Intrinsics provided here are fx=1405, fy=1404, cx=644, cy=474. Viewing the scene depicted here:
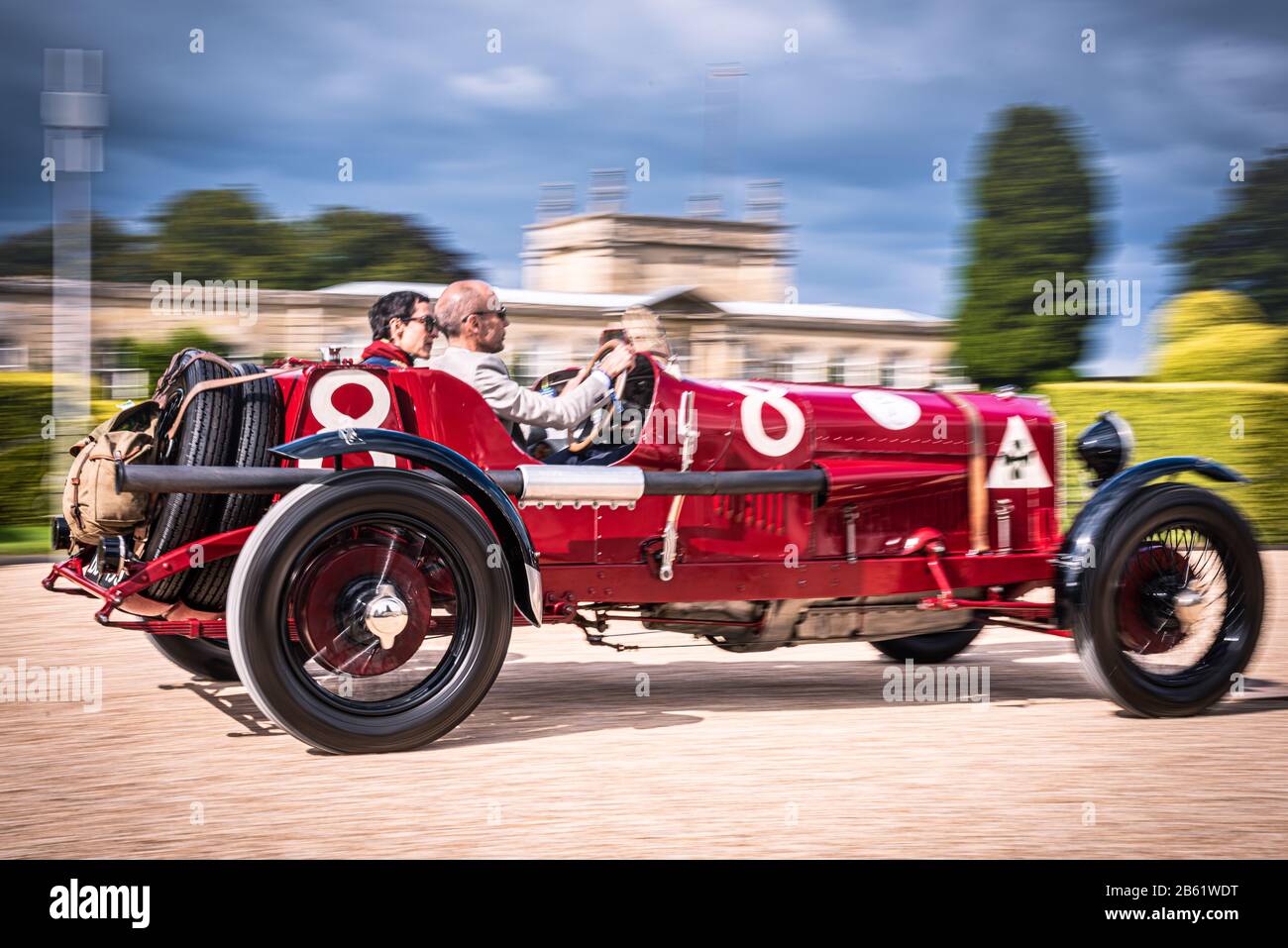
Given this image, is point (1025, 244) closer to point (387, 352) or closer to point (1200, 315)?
point (1200, 315)

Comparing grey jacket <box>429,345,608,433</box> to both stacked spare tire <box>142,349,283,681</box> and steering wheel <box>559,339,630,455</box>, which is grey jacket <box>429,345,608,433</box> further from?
stacked spare tire <box>142,349,283,681</box>

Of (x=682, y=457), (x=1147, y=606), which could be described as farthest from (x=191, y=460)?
(x=1147, y=606)

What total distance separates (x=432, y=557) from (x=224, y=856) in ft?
5.30

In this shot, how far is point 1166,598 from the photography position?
6.06 metres

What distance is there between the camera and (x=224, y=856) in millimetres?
3771

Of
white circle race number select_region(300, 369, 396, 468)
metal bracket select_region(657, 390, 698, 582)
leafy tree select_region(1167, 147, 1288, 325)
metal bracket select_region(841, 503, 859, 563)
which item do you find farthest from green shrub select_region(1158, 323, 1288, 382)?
leafy tree select_region(1167, 147, 1288, 325)

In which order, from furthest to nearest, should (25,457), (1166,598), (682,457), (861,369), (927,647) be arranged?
(861,369), (25,457), (927,647), (1166,598), (682,457)

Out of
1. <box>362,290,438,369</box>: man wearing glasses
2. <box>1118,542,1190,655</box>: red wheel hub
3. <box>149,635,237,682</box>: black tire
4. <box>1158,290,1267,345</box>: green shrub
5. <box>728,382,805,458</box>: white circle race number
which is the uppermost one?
<box>1158,290,1267,345</box>: green shrub

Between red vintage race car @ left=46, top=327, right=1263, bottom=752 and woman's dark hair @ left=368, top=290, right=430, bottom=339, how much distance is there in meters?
0.35

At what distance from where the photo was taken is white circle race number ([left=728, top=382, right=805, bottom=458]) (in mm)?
5898

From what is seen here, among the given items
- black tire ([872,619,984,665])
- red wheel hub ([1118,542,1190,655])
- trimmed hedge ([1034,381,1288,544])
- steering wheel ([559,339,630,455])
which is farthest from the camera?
trimmed hedge ([1034,381,1288,544])

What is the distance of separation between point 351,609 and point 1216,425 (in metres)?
15.2

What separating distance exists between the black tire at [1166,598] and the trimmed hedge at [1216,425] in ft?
33.2

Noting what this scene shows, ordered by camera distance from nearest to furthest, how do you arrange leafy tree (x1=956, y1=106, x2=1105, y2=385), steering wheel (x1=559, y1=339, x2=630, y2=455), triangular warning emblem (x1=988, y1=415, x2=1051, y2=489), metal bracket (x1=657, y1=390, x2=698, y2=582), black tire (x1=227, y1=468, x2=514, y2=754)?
black tire (x1=227, y1=468, x2=514, y2=754), metal bracket (x1=657, y1=390, x2=698, y2=582), steering wheel (x1=559, y1=339, x2=630, y2=455), triangular warning emblem (x1=988, y1=415, x2=1051, y2=489), leafy tree (x1=956, y1=106, x2=1105, y2=385)
